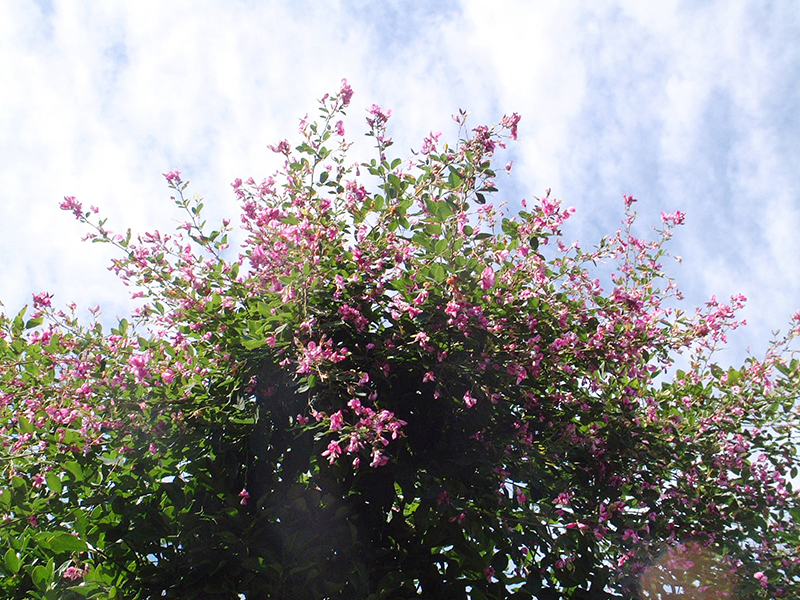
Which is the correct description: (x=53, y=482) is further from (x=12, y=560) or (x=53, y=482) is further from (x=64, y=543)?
(x=12, y=560)

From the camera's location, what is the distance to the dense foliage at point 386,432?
3729 millimetres

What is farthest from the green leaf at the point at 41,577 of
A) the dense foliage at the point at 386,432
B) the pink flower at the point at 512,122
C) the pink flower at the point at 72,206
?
the pink flower at the point at 512,122

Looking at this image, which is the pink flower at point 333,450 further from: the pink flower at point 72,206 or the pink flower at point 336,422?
the pink flower at point 72,206

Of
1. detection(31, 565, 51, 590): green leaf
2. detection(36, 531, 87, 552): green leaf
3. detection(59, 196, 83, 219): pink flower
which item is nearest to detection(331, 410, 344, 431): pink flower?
detection(36, 531, 87, 552): green leaf

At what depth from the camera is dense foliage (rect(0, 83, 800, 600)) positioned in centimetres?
373

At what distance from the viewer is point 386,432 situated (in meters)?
3.75

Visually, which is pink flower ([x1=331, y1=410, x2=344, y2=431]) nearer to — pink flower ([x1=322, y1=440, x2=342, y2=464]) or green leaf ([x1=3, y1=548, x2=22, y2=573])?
pink flower ([x1=322, y1=440, x2=342, y2=464])

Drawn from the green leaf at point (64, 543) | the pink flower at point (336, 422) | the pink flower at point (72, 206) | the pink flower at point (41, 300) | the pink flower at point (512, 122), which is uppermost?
the pink flower at point (512, 122)

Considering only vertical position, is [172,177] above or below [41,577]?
above

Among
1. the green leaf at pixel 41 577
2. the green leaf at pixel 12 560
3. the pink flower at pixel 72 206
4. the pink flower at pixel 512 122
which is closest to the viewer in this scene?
the green leaf at pixel 41 577

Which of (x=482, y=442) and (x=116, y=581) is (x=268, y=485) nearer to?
(x=116, y=581)

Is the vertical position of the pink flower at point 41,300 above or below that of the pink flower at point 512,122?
below

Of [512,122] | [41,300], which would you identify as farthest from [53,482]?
[512,122]

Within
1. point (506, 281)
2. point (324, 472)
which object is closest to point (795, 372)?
point (506, 281)
